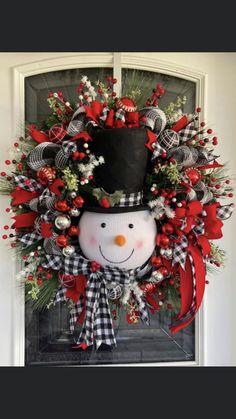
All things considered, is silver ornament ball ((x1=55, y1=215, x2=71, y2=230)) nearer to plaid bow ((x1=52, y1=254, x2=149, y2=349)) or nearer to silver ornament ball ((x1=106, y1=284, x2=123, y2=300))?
plaid bow ((x1=52, y1=254, x2=149, y2=349))

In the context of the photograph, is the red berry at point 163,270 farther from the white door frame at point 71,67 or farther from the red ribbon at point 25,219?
the white door frame at point 71,67

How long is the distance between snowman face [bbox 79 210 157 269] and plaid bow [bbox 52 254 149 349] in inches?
1.2

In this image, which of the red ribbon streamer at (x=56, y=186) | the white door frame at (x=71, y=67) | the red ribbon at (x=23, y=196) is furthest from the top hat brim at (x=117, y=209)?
the white door frame at (x=71, y=67)

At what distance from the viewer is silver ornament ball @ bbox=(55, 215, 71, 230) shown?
965 mm

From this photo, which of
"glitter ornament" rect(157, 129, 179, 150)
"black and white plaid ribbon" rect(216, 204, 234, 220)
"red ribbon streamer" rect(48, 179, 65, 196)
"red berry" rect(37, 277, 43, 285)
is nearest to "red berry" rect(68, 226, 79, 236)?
"red ribbon streamer" rect(48, 179, 65, 196)

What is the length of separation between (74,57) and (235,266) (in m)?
1.11

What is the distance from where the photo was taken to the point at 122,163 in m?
0.92

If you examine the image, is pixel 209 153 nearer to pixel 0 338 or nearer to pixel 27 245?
pixel 27 245

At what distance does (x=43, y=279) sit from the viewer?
1131 mm

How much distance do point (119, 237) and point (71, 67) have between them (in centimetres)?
84

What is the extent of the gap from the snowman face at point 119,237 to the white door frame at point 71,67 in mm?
613

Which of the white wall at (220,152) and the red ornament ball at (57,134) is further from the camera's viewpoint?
the white wall at (220,152)

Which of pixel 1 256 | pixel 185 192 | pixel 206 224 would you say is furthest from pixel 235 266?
pixel 1 256

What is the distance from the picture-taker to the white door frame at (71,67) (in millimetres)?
1388
